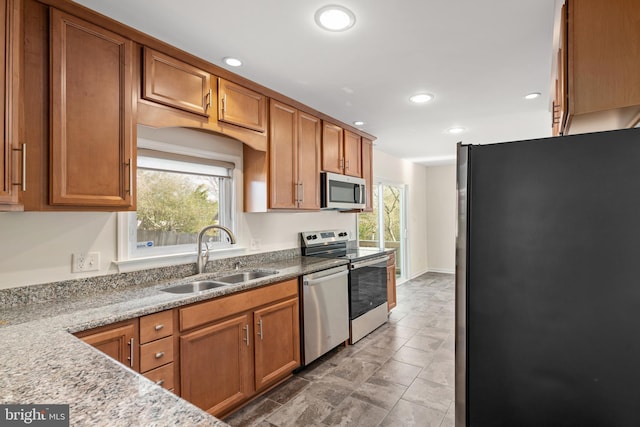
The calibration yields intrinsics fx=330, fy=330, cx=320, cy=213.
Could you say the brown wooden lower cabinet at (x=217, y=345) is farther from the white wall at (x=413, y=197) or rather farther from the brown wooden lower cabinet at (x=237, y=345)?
the white wall at (x=413, y=197)

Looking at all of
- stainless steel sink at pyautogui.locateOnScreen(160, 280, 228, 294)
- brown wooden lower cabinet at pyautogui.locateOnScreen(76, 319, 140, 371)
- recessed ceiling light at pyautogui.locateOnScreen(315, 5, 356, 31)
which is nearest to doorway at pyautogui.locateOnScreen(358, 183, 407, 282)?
stainless steel sink at pyautogui.locateOnScreen(160, 280, 228, 294)

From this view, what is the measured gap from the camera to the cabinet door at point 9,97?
4.22 feet

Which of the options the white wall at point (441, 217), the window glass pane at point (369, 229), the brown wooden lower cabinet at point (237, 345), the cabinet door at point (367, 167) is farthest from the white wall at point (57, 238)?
the white wall at point (441, 217)

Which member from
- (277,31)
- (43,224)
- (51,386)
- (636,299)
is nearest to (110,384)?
(51,386)

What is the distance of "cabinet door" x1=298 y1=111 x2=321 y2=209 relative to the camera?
312 cm

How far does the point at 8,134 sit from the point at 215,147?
1.49m

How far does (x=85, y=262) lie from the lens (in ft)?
6.33

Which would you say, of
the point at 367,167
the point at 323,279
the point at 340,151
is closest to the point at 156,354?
the point at 323,279

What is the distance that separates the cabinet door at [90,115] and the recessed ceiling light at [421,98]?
2.18m

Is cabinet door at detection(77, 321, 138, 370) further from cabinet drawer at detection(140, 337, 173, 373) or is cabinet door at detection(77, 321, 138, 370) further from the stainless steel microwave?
the stainless steel microwave

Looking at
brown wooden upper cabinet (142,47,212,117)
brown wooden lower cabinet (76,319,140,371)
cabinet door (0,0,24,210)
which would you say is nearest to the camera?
cabinet door (0,0,24,210)

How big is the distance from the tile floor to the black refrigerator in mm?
1083

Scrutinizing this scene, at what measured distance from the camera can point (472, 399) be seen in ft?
4.10

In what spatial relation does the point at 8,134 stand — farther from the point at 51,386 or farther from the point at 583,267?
the point at 583,267
